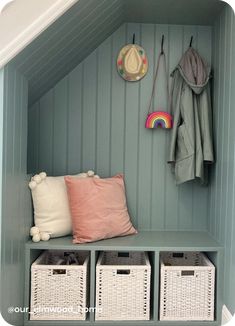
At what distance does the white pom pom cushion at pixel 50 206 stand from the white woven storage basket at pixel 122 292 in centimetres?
37

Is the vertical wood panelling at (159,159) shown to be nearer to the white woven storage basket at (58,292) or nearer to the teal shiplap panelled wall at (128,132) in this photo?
the teal shiplap panelled wall at (128,132)

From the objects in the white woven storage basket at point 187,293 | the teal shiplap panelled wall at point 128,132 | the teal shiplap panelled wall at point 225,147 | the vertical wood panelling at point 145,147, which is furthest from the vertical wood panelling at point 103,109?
the white woven storage basket at point 187,293

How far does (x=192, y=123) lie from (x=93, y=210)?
2.88 ft

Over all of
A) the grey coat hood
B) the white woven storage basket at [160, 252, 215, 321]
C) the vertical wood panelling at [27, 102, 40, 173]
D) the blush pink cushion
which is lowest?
the white woven storage basket at [160, 252, 215, 321]

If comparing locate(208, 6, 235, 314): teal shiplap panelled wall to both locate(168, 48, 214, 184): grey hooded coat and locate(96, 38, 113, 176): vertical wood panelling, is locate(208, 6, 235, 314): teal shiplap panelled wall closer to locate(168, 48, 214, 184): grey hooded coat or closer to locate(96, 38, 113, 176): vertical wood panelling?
locate(168, 48, 214, 184): grey hooded coat

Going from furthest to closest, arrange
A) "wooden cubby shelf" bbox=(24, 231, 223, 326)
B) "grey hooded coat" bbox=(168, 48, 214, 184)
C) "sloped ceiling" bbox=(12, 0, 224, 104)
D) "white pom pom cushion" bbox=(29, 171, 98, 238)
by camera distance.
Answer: "grey hooded coat" bbox=(168, 48, 214, 184) < "white pom pom cushion" bbox=(29, 171, 98, 238) < "wooden cubby shelf" bbox=(24, 231, 223, 326) < "sloped ceiling" bbox=(12, 0, 224, 104)

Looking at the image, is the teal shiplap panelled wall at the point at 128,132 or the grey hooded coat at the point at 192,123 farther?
the teal shiplap panelled wall at the point at 128,132

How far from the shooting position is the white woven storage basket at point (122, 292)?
2.20m

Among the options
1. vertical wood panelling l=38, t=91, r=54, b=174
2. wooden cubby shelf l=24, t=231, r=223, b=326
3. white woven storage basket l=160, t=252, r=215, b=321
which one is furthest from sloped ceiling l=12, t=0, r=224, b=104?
white woven storage basket l=160, t=252, r=215, b=321

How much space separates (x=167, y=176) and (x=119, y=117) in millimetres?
553

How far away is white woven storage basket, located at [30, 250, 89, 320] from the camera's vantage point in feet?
7.18

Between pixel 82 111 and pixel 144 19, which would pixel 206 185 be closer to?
pixel 82 111

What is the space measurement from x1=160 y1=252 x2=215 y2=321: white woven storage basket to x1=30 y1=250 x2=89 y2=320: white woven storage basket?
0.48 m

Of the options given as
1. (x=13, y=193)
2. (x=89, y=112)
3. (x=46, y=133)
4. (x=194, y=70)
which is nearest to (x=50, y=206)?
(x=13, y=193)
